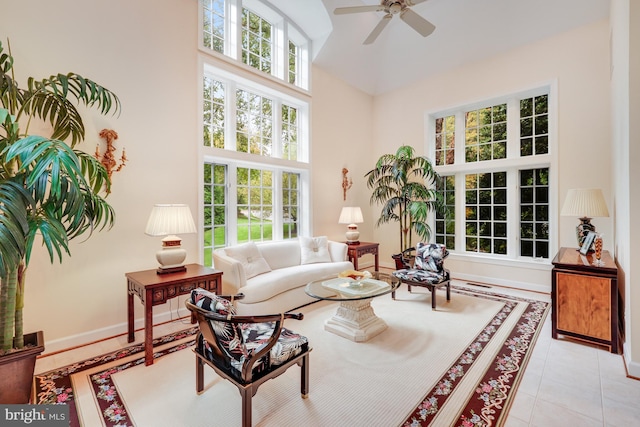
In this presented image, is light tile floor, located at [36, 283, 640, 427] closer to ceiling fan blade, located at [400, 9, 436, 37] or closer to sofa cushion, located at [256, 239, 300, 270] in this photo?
sofa cushion, located at [256, 239, 300, 270]

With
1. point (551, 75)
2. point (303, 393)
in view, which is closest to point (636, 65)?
point (551, 75)

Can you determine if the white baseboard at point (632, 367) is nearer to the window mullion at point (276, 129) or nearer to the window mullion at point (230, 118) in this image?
the window mullion at point (276, 129)

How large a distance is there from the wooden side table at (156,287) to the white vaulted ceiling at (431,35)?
423 cm

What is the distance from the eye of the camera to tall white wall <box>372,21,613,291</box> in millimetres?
3973

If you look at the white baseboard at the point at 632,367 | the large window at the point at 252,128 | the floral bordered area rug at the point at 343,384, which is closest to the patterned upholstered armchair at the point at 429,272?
the floral bordered area rug at the point at 343,384

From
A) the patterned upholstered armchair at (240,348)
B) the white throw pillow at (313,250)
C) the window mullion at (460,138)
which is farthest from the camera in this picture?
the window mullion at (460,138)

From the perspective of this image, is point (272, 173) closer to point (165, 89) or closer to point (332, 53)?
point (165, 89)

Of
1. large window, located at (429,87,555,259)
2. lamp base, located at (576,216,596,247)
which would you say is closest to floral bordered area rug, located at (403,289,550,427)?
lamp base, located at (576,216,596,247)

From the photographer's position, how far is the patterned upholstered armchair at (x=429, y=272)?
374 cm

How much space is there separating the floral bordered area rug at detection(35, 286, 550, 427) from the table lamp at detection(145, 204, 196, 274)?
0.77 m

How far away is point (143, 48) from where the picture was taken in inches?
128

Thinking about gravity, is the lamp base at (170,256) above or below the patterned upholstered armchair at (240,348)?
above

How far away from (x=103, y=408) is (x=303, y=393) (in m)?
1.34

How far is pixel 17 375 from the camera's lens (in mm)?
1763
